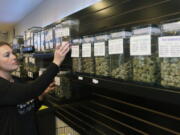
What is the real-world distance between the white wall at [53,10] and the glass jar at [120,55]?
0.99 meters

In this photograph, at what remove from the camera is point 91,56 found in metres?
1.10

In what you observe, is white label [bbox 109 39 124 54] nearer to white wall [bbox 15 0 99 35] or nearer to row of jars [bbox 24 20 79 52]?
row of jars [bbox 24 20 79 52]

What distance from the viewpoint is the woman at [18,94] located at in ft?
4.00

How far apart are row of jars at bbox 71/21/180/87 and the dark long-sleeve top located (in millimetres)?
347

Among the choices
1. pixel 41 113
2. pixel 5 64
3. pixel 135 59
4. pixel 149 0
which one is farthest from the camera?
pixel 41 113

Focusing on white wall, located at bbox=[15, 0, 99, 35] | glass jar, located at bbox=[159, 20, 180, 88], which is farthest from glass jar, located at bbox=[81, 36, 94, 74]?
white wall, located at bbox=[15, 0, 99, 35]

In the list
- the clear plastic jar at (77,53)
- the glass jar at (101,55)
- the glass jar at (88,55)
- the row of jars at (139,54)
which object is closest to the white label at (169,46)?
the row of jars at (139,54)

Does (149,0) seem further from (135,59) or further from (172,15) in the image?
(135,59)

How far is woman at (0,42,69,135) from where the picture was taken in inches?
48.1

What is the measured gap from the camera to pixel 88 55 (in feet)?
3.65

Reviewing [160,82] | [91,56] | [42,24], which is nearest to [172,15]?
[160,82]

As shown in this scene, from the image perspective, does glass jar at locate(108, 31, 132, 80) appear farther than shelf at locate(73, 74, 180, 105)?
Yes

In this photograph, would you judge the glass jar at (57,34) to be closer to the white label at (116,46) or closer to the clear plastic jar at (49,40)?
the clear plastic jar at (49,40)

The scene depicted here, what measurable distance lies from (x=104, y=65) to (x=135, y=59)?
0.24 m
